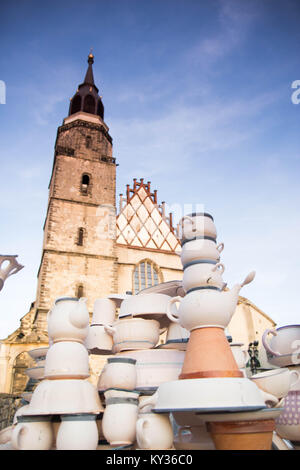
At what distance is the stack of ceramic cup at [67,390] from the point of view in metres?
2.21

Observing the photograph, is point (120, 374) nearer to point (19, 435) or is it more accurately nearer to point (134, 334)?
point (134, 334)


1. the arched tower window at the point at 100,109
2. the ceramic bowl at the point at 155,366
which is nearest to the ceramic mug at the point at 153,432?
the ceramic bowl at the point at 155,366

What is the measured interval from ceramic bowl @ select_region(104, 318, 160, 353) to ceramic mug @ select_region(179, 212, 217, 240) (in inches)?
37.4

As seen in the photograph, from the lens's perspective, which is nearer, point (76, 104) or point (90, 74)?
point (76, 104)

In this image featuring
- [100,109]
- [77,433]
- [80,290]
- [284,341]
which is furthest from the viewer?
[100,109]

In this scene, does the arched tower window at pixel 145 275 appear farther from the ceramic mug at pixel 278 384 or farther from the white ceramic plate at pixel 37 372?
the ceramic mug at pixel 278 384

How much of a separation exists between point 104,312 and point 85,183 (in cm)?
1439

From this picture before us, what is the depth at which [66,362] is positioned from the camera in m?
2.56

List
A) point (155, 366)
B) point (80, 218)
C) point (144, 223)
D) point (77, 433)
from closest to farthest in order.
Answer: point (77, 433) < point (155, 366) < point (80, 218) < point (144, 223)

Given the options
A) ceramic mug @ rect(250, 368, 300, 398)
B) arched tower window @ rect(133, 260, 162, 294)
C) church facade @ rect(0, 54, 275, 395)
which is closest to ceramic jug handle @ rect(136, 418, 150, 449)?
ceramic mug @ rect(250, 368, 300, 398)

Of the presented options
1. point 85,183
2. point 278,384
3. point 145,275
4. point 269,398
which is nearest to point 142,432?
point 269,398

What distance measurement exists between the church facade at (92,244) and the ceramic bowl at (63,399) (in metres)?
10.2

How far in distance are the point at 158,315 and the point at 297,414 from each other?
57.9 inches

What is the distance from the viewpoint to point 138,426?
86.0 inches
